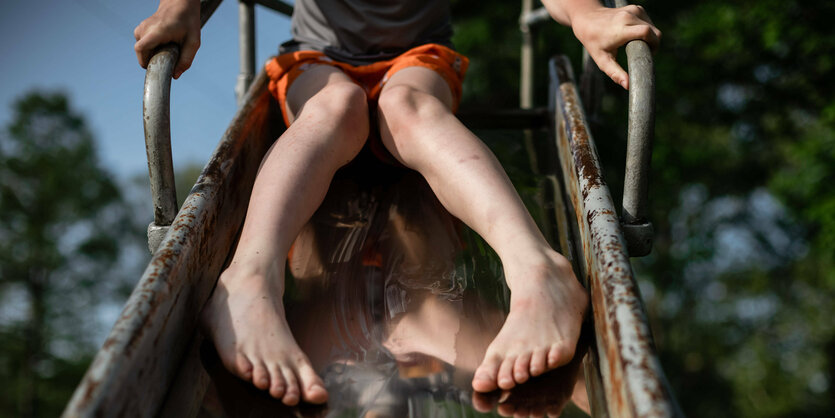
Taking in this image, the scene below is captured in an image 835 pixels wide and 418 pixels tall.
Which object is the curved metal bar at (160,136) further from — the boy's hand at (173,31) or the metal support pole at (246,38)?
the metal support pole at (246,38)

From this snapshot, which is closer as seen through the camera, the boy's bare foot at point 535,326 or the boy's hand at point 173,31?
the boy's bare foot at point 535,326

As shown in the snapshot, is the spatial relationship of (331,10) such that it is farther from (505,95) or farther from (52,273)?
(52,273)

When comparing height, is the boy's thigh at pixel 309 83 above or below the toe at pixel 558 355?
above

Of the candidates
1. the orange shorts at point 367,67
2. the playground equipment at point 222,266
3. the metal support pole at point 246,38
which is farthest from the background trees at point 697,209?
the metal support pole at point 246,38

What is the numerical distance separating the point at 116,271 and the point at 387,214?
12479 millimetres

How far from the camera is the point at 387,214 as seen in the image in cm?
108

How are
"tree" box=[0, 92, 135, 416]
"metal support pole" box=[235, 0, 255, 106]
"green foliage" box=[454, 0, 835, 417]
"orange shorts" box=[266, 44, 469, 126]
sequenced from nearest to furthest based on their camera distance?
"orange shorts" box=[266, 44, 469, 126], "metal support pole" box=[235, 0, 255, 106], "green foliage" box=[454, 0, 835, 417], "tree" box=[0, 92, 135, 416]

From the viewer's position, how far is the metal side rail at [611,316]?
535 mm

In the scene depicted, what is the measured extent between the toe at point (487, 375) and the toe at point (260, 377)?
0.21 m

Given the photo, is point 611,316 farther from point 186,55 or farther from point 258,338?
point 186,55

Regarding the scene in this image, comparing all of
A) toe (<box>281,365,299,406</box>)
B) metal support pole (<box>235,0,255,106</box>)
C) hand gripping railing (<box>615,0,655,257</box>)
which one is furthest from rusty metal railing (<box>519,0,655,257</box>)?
metal support pole (<box>235,0,255,106</box>)

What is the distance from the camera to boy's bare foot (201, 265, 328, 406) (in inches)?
25.8

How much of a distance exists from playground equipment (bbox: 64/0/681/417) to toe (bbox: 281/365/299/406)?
0.02 m

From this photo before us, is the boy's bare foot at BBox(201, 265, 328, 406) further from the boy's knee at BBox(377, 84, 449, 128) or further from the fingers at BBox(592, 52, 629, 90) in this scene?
the fingers at BBox(592, 52, 629, 90)
